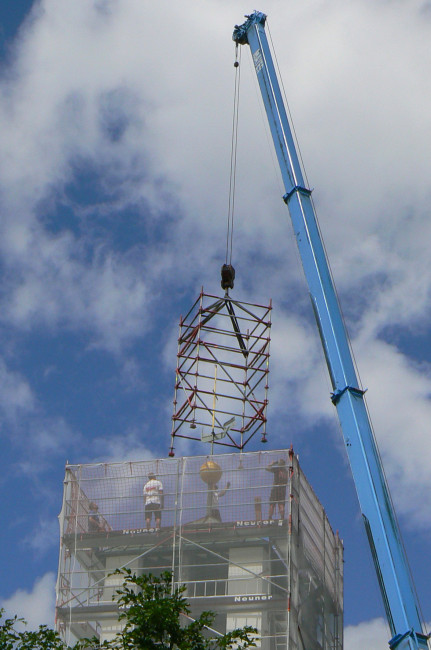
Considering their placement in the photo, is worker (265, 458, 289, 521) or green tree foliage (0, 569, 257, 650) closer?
green tree foliage (0, 569, 257, 650)

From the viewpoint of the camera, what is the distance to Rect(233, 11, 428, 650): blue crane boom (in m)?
39.9

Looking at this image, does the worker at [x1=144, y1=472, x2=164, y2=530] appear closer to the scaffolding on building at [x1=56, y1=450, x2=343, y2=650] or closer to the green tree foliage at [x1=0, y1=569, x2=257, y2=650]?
the scaffolding on building at [x1=56, y1=450, x2=343, y2=650]

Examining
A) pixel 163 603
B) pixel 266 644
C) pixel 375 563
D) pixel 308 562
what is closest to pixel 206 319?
pixel 308 562

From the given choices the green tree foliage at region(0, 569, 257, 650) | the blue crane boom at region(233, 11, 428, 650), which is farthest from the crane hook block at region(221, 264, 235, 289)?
the green tree foliage at region(0, 569, 257, 650)

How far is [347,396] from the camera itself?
4475cm

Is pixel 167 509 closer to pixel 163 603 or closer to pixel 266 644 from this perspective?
pixel 266 644

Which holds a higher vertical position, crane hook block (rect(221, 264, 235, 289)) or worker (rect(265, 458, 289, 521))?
Answer: crane hook block (rect(221, 264, 235, 289))

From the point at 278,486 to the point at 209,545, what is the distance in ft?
12.6

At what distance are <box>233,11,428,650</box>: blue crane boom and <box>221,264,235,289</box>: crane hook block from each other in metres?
4.72

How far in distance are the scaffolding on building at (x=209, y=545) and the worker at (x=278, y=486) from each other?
0.05 m

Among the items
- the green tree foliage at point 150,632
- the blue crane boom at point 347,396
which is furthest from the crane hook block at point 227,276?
the green tree foliage at point 150,632

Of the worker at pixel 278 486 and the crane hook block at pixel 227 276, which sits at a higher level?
the crane hook block at pixel 227 276

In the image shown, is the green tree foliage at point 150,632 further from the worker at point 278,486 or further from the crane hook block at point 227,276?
the crane hook block at point 227,276

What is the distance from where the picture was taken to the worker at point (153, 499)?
175ft
